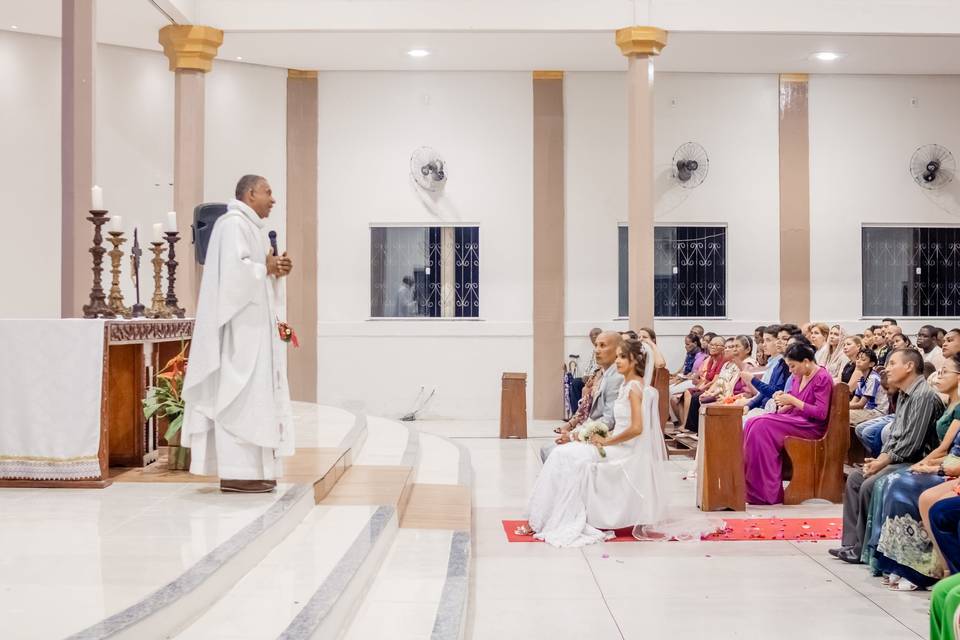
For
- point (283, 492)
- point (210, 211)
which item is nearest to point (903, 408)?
point (283, 492)

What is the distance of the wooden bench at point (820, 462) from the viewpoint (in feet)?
24.5

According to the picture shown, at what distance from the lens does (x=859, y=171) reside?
13.5 meters

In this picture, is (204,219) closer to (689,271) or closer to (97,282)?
(97,282)

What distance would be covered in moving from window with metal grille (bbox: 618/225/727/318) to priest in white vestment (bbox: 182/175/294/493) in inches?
336

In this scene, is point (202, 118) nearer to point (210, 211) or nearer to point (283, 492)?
point (210, 211)

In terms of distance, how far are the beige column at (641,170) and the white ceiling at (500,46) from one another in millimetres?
455

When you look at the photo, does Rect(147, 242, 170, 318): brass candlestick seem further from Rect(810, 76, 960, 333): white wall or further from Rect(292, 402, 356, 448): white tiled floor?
Rect(810, 76, 960, 333): white wall

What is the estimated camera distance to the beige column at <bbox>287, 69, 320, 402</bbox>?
13.1m

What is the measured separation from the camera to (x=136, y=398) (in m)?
6.37

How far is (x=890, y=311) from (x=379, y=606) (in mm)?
11037

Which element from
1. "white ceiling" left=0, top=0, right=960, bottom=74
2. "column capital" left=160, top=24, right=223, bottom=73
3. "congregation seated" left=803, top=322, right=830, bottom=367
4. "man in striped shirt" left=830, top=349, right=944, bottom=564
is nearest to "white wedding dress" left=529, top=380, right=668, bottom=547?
"man in striped shirt" left=830, top=349, right=944, bottom=564

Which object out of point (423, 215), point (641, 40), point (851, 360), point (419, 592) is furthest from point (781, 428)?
point (423, 215)

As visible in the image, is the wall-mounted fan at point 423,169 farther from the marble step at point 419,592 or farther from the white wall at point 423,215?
the marble step at point 419,592

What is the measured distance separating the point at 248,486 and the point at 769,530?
3.36m
